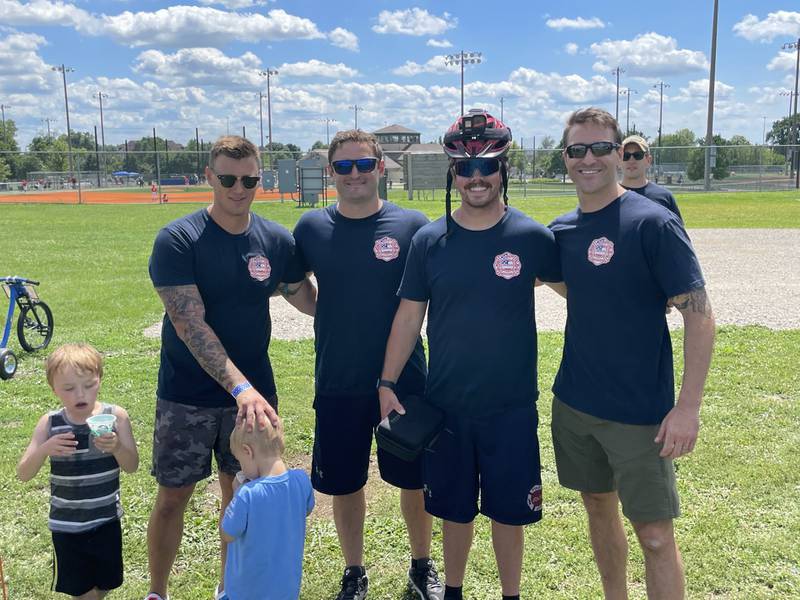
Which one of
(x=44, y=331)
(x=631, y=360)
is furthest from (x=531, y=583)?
(x=44, y=331)

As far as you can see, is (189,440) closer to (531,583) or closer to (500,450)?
(500,450)

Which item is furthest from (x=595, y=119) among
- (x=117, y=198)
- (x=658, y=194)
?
(x=117, y=198)

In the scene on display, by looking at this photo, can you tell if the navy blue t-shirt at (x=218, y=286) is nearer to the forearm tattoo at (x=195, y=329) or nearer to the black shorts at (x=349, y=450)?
the forearm tattoo at (x=195, y=329)

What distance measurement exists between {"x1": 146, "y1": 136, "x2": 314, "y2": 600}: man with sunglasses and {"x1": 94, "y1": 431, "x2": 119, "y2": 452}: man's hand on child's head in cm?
44

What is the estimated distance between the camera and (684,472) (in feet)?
16.4

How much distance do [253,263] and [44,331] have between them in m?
6.06

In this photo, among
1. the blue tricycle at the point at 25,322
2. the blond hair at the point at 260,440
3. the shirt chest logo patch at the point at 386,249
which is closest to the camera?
the blond hair at the point at 260,440

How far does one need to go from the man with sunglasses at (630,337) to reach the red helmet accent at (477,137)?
12.2 inches

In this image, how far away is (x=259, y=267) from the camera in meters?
3.42

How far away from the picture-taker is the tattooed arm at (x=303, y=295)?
390 centimetres

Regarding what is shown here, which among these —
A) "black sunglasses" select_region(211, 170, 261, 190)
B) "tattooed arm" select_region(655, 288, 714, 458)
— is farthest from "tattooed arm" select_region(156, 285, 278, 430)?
"tattooed arm" select_region(655, 288, 714, 458)

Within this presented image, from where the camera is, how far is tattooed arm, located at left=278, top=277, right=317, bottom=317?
3.90 m

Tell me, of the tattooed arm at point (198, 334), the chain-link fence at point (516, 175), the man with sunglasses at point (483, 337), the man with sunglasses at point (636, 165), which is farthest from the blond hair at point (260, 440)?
the chain-link fence at point (516, 175)

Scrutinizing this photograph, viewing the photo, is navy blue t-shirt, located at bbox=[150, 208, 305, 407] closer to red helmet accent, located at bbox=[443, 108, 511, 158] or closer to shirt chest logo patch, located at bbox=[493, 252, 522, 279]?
red helmet accent, located at bbox=[443, 108, 511, 158]
